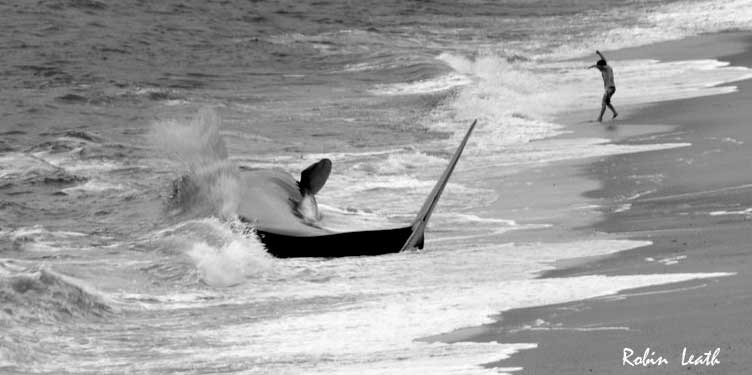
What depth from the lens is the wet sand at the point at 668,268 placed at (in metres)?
7.30

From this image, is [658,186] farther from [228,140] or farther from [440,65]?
[440,65]

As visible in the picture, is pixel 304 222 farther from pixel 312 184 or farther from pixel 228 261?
pixel 228 261

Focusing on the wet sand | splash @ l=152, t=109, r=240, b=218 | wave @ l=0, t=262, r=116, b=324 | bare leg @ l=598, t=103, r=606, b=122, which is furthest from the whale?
bare leg @ l=598, t=103, r=606, b=122

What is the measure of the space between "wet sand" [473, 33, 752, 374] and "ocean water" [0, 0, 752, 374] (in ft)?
1.11

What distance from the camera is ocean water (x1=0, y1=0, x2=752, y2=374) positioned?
29.1 feet

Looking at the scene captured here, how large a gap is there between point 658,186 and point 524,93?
11603mm

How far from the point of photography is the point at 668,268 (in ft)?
31.8

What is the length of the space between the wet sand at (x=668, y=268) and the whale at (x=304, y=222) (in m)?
1.58

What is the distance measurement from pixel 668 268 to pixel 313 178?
4882 millimetres

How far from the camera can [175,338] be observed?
29.1 ft

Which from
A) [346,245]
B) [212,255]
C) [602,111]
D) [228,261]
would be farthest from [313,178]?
[602,111]

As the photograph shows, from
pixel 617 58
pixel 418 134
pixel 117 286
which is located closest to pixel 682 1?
pixel 617 58
